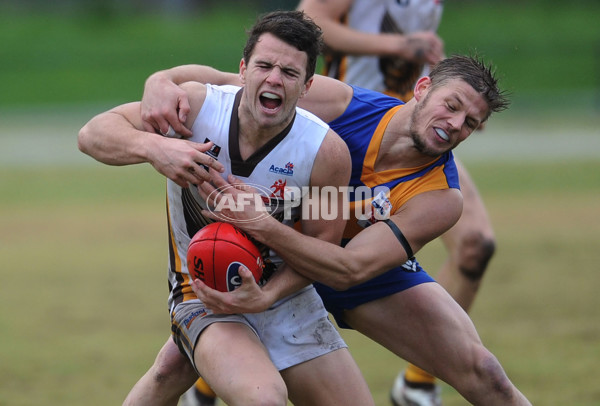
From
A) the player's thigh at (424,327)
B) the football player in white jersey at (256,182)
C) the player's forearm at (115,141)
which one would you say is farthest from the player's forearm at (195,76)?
the player's thigh at (424,327)

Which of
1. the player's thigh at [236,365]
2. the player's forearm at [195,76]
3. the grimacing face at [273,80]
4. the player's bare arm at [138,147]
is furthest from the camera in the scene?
the player's forearm at [195,76]

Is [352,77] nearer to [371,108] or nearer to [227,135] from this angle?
[371,108]

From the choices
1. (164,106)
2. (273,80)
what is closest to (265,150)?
(273,80)

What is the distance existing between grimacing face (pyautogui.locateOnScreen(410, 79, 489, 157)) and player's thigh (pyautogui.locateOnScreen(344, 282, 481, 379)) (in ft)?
2.66

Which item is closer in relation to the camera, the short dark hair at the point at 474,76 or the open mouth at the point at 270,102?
the open mouth at the point at 270,102

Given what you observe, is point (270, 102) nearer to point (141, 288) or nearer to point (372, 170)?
point (372, 170)

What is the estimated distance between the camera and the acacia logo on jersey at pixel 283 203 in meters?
4.40

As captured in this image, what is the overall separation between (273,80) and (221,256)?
0.84 meters

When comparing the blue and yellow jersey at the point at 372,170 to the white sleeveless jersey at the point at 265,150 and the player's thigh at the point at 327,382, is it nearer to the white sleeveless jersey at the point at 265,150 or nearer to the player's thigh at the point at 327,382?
the white sleeveless jersey at the point at 265,150

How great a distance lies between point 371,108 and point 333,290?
1.01m

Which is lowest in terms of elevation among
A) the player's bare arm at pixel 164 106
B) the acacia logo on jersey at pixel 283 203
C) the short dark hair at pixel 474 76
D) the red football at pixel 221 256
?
the red football at pixel 221 256

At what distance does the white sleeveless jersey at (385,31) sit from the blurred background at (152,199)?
118 centimetres

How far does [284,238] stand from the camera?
4402 mm

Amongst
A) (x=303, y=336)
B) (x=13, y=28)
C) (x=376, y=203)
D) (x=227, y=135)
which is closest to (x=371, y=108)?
(x=376, y=203)
